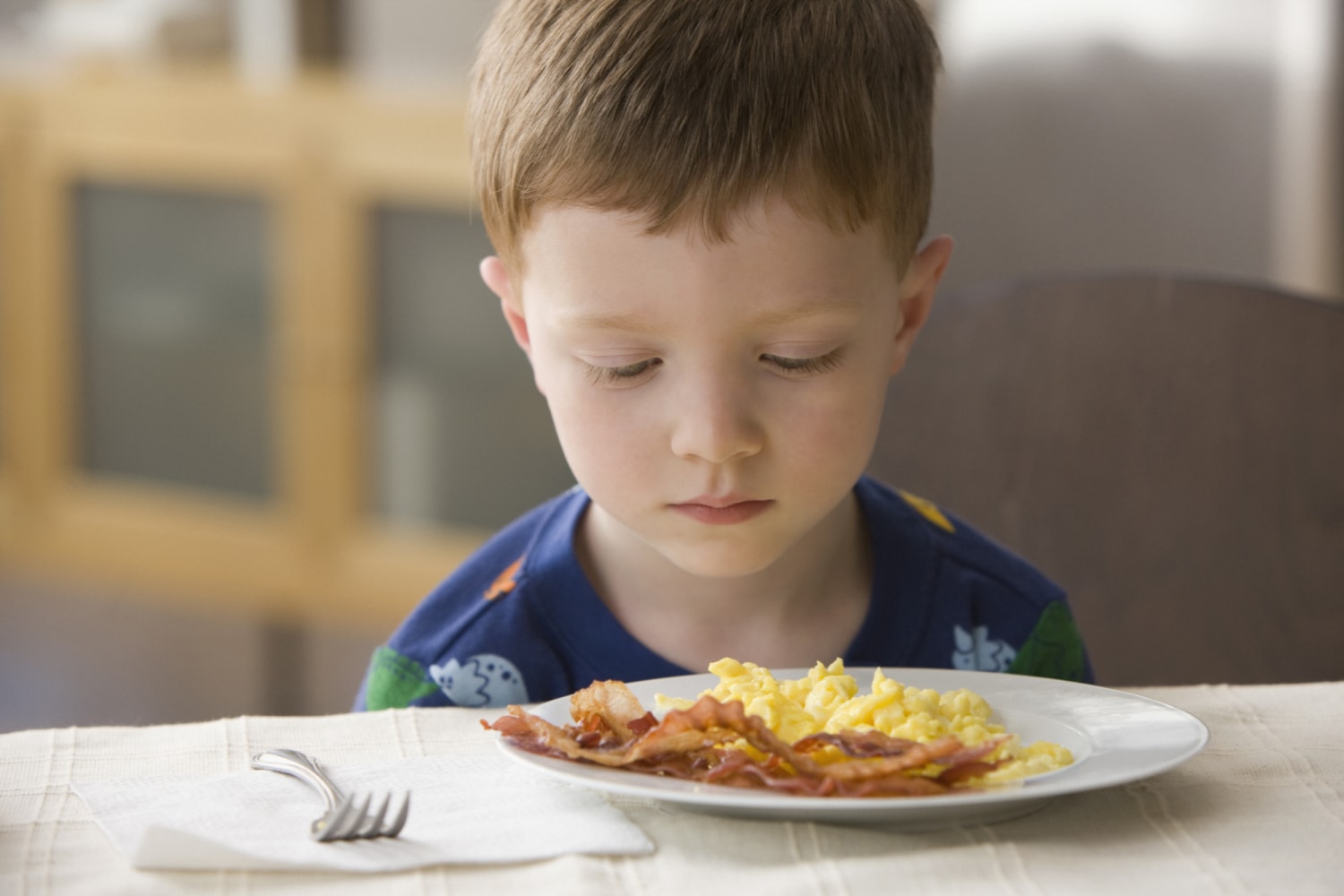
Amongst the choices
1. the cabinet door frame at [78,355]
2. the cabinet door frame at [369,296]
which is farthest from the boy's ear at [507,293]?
the cabinet door frame at [78,355]

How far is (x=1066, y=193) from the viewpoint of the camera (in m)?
2.03

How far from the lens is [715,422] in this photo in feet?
2.57

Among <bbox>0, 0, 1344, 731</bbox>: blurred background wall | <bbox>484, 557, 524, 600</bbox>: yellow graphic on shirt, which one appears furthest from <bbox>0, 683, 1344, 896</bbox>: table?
<bbox>0, 0, 1344, 731</bbox>: blurred background wall

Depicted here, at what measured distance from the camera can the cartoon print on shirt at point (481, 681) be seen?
3.27ft

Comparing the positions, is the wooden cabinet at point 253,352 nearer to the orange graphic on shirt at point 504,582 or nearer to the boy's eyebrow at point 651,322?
the orange graphic on shirt at point 504,582

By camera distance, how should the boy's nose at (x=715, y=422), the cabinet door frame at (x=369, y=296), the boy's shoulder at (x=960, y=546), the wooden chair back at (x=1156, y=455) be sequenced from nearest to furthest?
the boy's nose at (x=715, y=422), the boy's shoulder at (x=960, y=546), the wooden chair back at (x=1156, y=455), the cabinet door frame at (x=369, y=296)

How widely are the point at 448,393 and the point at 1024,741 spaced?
234 centimetres

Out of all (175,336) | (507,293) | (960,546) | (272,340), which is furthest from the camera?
(175,336)

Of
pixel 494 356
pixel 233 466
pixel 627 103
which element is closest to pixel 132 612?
pixel 233 466

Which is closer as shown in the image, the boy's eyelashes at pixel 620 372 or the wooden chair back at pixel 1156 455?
the boy's eyelashes at pixel 620 372

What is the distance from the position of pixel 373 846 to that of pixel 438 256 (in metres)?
2.32

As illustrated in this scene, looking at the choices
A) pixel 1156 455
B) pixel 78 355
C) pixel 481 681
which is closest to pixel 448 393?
pixel 78 355

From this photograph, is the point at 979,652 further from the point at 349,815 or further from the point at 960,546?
the point at 349,815

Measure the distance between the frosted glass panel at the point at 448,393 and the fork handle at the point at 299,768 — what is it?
2139 mm
